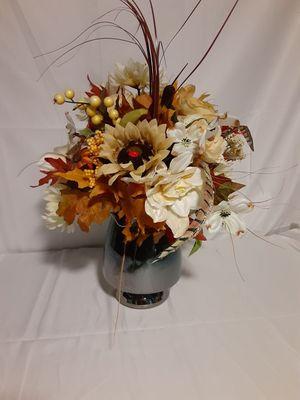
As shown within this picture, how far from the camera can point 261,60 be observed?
1026 millimetres

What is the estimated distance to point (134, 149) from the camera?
640mm

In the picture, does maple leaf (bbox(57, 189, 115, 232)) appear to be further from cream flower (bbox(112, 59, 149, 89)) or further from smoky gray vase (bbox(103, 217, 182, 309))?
cream flower (bbox(112, 59, 149, 89))

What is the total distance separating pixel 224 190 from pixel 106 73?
1.56ft

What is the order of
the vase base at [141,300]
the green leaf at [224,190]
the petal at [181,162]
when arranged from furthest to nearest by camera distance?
the vase base at [141,300]
the green leaf at [224,190]
the petal at [181,162]

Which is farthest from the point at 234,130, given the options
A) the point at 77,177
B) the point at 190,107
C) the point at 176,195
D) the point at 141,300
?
the point at 141,300

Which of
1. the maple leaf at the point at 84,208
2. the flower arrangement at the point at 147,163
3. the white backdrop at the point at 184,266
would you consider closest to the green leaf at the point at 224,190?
the flower arrangement at the point at 147,163

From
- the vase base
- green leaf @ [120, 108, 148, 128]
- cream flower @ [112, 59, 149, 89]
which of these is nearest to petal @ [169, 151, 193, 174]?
green leaf @ [120, 108, 148, 128]

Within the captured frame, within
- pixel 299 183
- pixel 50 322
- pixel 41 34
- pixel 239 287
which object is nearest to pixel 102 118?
pixel 41 34

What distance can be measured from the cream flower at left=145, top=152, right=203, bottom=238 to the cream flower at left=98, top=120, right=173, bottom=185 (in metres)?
0.03

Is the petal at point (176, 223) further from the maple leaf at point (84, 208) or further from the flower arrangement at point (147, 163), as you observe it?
the maple leaf at point (84, 208)

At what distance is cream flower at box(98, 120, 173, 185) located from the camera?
62cm

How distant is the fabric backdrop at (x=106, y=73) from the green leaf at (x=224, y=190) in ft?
1.38

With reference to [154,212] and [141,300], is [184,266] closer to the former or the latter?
[141,300]

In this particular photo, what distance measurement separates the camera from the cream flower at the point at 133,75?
2.42 feet
